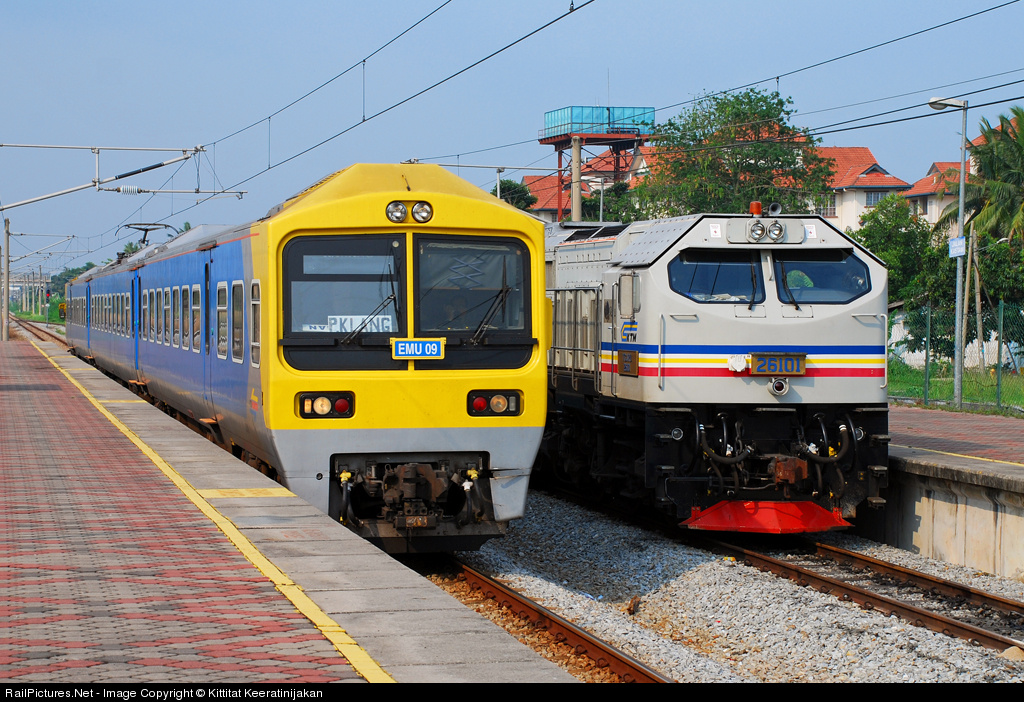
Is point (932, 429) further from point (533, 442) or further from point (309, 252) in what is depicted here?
point (309, 252)

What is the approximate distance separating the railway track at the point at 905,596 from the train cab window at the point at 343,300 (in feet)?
14.5

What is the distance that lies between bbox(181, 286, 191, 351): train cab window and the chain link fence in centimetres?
1417

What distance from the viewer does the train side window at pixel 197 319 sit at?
13672mm

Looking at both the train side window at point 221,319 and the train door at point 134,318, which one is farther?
the train door at point 134,318

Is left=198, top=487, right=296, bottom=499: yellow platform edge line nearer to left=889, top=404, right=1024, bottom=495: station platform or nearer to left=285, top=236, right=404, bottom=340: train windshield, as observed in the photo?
left=285, top=236, right=404, bottom=340: train windshield

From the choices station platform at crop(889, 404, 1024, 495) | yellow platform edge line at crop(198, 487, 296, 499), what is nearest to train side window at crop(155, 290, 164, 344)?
yellow platform edge line at crop(198, 487, 296, 499)

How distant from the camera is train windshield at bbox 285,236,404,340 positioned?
9.66 m

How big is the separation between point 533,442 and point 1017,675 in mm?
4166

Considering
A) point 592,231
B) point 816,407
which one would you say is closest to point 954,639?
point 816,407

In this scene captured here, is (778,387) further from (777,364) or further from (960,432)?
(960,432)

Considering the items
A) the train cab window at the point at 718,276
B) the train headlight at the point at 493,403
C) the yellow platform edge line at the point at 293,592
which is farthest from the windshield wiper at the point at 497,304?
the yellow platform edge line at the point at 293,592

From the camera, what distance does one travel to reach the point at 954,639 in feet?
29.3

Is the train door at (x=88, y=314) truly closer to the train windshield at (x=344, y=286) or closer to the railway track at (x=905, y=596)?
the railway track at (x=905, y=596)

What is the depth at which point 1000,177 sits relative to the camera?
1741 inches
